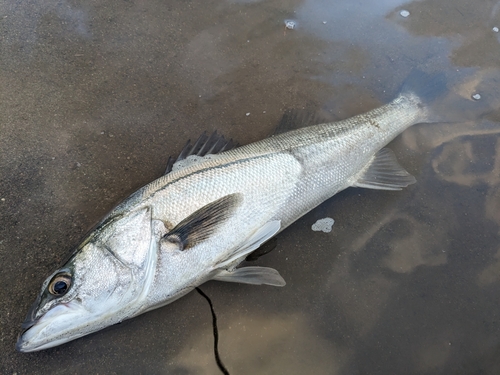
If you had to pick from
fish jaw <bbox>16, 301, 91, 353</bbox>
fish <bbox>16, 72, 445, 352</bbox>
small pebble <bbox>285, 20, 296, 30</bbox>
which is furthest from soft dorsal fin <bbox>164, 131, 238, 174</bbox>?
small pebble <bbox>285, 20, 296, 30</bbox>

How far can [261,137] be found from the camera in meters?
3.07

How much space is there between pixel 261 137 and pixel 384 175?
3.49 ft

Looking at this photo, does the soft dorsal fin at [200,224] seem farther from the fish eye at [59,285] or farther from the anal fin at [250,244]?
the fish eye at [59,285]

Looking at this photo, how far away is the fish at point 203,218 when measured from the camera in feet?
6.39

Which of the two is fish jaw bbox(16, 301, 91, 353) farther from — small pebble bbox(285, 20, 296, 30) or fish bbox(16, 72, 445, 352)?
small pebble bbox(285, 20, 296, 30)

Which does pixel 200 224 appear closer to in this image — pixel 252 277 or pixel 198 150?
pixel 252 277

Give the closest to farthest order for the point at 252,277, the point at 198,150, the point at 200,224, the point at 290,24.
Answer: the point at 200,224, the point at 252,277, the point at 198,150, the point at 290,24

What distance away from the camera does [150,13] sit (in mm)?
3586

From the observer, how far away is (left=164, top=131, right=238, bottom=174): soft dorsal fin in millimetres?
2629

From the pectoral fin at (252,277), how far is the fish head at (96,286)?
485 millimetres

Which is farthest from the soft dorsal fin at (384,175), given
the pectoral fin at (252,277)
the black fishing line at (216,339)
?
the black fishing line at (216,339)

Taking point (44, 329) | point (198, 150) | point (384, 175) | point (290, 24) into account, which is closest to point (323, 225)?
point (384, 175)

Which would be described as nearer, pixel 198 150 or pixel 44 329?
pixel 44 329

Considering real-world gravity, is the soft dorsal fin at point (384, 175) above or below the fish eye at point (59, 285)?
below
